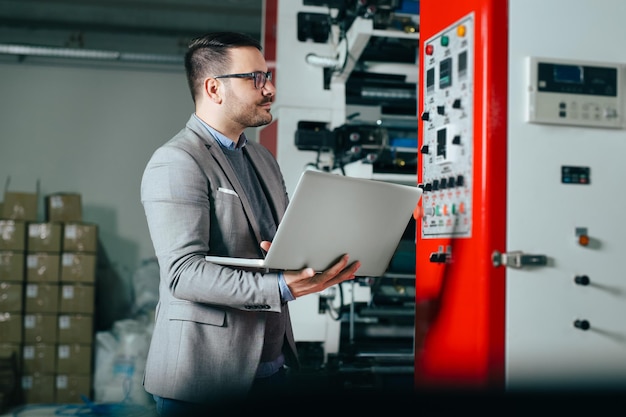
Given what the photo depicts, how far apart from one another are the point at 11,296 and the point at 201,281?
4.63 metres

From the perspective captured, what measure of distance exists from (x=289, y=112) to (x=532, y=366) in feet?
7.33

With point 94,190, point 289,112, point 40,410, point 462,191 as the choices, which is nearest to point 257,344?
point 462,191

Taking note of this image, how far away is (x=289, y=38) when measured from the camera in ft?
12.5

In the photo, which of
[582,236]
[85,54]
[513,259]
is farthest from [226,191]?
[85,54]

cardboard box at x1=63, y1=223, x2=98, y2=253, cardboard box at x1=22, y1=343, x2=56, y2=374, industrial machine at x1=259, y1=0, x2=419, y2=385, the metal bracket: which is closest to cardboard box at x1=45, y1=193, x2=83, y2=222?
cardboard box at x1=63, y1=223, x2=98, y2=253

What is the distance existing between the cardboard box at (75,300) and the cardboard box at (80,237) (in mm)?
303

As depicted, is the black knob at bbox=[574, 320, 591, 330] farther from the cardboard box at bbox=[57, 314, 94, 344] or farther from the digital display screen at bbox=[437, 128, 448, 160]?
the cardboard box at bbox=[57, 314, 94, 344]

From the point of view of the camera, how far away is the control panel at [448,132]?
188 centimetres

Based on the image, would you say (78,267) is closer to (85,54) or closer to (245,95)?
(85,54)

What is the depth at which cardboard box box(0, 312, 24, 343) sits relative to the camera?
5707mm

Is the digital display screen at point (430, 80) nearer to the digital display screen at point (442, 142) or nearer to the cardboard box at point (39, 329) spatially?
the digital display screen at point (442, 142)

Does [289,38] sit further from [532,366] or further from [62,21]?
[62,21]

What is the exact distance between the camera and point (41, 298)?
19.0 ft

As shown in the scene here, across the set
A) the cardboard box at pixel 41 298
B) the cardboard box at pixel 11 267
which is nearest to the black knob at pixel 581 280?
the cardboard box at pixel 41 298
